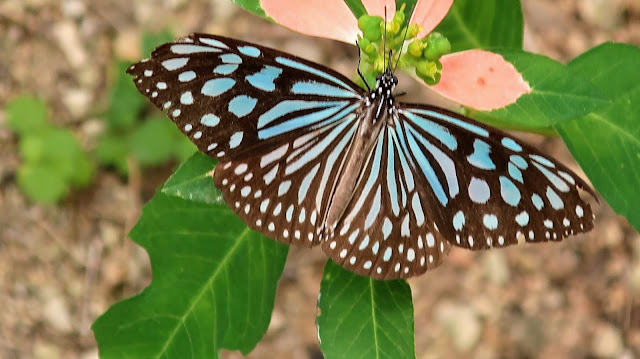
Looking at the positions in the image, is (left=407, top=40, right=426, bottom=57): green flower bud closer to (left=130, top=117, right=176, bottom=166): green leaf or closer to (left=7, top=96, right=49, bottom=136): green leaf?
(left=130, top=117, right=176, bottom=166): green leaf

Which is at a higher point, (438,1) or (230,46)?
(438,1)

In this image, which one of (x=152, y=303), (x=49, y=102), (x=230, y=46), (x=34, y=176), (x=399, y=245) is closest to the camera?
(x=230, y=46)

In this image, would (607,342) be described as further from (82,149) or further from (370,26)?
(82,149)

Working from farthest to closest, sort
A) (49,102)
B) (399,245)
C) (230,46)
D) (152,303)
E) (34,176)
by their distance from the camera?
(49,102) < (34,176) < (152,303) < (399,245) < (230,46)

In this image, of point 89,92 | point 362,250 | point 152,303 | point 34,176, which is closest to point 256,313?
point 152,303

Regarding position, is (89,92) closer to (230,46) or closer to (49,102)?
(49,102)

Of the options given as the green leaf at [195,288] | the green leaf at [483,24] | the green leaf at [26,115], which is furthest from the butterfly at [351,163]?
the green leaf at [26,115]
